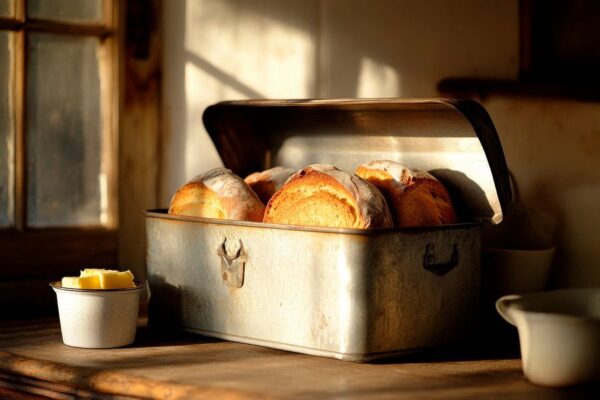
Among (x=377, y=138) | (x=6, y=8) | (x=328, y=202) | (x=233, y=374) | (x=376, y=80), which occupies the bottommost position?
(x=233, y=374)

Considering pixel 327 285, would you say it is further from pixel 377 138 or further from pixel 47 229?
pixel 47 229

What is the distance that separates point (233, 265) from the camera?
190 centimetres

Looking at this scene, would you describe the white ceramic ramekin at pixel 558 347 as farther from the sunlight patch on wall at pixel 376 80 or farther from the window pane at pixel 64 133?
the window pane at pixel 64 133

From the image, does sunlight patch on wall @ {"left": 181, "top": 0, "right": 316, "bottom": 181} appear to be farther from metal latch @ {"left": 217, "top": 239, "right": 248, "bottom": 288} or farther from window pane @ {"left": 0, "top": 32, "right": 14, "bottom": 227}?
metal latch @ {"left": 217, "top": 239, "right": 248, "bottom": 288}

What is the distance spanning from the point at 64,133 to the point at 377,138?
702mm

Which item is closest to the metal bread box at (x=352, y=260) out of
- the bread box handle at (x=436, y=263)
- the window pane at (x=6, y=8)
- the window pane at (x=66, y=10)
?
the bread box handle at (x=436, y=263)

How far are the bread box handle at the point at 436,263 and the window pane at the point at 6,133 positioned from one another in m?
0.95

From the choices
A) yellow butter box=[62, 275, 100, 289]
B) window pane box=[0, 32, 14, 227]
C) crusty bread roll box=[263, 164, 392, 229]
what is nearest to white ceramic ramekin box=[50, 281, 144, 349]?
yellow butter box=[62, 275, 100, 289]

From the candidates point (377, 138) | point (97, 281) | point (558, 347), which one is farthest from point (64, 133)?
point (558, 347)

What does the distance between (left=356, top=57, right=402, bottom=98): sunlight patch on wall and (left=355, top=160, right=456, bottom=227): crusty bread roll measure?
57 cm

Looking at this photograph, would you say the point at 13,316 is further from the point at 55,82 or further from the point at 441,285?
the point at 441,285

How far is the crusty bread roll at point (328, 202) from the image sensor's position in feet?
5.95

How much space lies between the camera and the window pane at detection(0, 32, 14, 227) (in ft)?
7.34

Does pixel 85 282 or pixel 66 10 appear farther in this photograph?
pixel 66 10
